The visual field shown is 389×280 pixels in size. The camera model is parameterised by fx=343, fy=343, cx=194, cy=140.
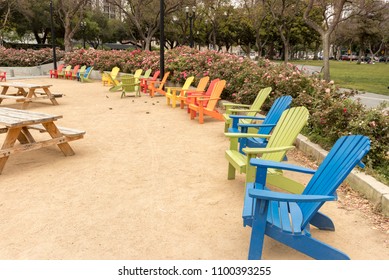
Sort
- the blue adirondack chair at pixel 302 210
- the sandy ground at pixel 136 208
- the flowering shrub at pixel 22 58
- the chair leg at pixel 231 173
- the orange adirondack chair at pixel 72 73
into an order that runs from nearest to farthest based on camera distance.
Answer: the blue adirondack chair at pixel 302 210 < the sandy ground at pixel 136 208 < the chair leg at pixel 231 173 < the orange adirondack chair at pixel 72 73 < the flowering shrub at pixel 22 58

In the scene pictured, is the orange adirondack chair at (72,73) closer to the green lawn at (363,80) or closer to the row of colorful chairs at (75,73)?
the row of colorful chairs at (75,73)

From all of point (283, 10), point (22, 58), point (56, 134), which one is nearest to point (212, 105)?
point (56, 134)

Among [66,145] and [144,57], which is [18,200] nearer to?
[66,145]

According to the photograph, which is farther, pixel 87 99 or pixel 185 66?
pixel 185 66

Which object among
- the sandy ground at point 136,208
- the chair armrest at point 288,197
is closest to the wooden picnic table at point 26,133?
the sandy ground at point 136,208

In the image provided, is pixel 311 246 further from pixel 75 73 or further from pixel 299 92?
pixel 75 73

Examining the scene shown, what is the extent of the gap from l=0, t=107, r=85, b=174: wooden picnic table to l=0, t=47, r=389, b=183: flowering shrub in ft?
12.1

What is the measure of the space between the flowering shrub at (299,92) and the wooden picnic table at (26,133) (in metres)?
3.68

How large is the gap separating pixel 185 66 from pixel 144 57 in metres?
4.48

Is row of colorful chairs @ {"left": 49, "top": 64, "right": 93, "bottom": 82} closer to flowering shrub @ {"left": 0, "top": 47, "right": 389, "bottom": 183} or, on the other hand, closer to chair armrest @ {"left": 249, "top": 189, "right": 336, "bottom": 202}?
flowering shrub @ {"left": 0, "top": 47, "right": 389, "bottom": 183}

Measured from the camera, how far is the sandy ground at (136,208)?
2.80 m

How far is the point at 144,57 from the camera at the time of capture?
16219 mm

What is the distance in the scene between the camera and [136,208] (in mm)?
3529
